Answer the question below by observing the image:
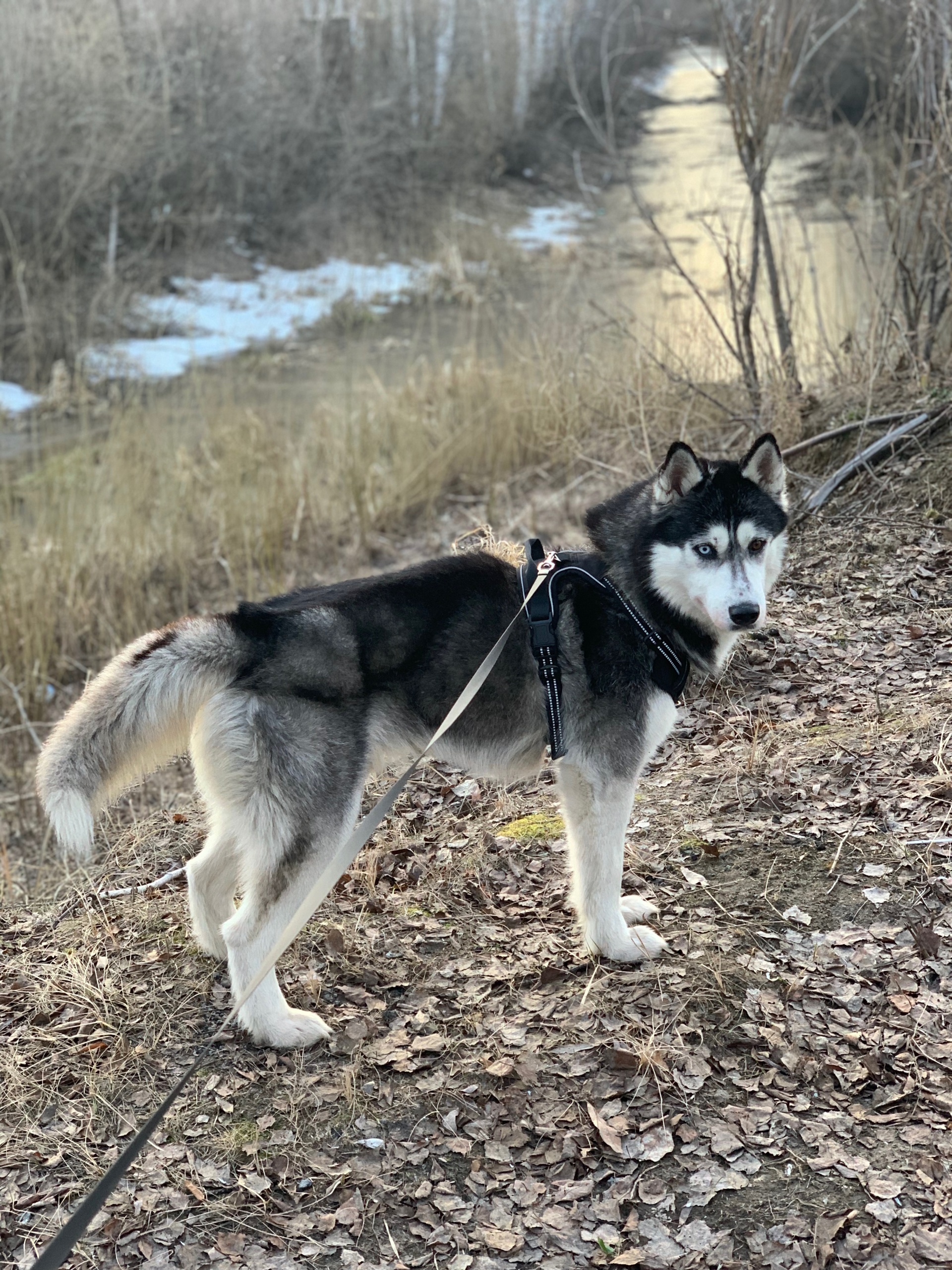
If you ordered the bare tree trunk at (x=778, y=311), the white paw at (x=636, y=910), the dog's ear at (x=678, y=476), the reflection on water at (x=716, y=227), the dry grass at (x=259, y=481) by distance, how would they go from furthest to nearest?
the reflection on water at (x=716, y=227) → the dry grass at (x=259, y=481) → the bare tree trunk at (x=778, y=311) → the white paw at (x=636, y=910) → the dog's ear at (x=678, y=476)

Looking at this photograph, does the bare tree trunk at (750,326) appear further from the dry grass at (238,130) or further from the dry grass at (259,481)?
the dry grass at (238,130)

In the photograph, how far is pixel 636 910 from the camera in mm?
4027

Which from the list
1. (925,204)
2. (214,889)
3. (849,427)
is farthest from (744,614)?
(925,204)

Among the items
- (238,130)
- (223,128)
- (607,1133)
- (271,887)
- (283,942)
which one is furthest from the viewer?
(238,130)

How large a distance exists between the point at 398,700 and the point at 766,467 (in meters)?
1.59

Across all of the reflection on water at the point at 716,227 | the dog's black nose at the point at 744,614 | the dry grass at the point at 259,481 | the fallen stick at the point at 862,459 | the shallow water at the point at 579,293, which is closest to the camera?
the dog's black nose at the point at 744,614

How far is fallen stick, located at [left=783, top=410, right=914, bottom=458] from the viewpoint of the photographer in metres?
7.12

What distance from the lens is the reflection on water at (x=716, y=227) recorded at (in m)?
9.34

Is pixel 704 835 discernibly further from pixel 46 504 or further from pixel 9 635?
pixel 46 504

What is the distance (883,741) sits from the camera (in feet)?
15.8

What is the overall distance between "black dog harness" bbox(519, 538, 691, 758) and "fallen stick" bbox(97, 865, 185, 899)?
1.98 metres

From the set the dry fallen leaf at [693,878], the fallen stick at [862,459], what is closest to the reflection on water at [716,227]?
the fallen stick at [862,459]

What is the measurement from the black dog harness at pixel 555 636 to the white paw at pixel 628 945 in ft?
2.27

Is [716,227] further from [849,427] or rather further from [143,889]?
[143,889]
